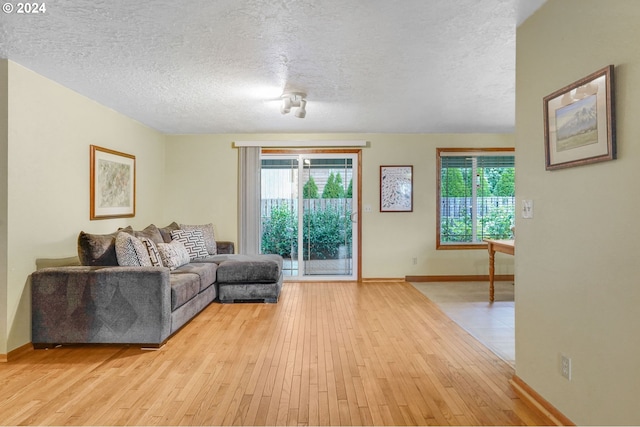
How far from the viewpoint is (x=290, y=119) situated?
4.78 meters

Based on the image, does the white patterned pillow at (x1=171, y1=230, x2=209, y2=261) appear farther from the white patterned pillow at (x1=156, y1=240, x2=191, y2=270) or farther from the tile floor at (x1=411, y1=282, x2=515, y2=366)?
the tile floor at (x1=411, y1=282, x2=515, y2=366)

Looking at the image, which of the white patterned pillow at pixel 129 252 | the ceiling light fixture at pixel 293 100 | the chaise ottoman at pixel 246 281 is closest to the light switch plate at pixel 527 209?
the ceiling light fixture at pixel 293 100

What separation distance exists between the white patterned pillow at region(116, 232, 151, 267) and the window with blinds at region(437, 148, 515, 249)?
4429 mm

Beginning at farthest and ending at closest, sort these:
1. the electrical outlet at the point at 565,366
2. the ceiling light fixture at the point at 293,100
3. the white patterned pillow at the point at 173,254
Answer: the white patterned pillow at the point at 173,254 < the ceiling light fixture at the point at 293,100 < the electrical outlet at the point at 565,366

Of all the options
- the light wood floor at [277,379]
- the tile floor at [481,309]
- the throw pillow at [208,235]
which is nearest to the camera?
the light wood floor at [277,379]

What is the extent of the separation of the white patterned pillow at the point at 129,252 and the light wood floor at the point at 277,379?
77cm

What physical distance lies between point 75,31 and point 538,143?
305 cm

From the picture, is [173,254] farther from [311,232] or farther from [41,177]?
[311,232]

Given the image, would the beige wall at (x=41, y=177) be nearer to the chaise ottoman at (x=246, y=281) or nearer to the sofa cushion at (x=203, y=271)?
the sofa cushion at (x=203, y=271)

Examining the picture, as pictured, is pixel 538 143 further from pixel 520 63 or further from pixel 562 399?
pixel 562 399

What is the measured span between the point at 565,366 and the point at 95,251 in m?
3.75

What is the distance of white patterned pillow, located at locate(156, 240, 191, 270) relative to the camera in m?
4.05

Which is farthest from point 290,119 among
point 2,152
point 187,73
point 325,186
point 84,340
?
point 84,340

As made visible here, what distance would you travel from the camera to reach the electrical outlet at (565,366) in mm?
1836
